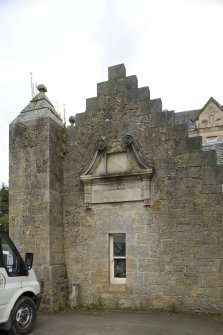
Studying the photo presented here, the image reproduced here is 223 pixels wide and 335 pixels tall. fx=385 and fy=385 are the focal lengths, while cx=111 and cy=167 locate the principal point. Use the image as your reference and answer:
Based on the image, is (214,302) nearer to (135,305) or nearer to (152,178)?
(135,305)

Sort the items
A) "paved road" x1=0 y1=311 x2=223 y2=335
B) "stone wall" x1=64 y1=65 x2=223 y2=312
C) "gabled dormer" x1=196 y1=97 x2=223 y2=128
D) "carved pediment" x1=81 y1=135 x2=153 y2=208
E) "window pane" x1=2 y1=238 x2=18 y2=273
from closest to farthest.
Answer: "window pane" x1=2 y1=238 x2=18 y2=273
"paved road" x1=0 y1=311 x2=223 y2=335
"stone wall" x1=64 y1=65 x2=223 y2=312
"carved pediment" x1=81 y1=135 x2=153 y2=208
"gabled dormer" x1=196 y1=97 x2=223 y2=128

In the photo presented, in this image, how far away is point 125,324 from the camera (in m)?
7.42

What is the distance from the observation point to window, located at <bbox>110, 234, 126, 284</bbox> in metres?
9.15

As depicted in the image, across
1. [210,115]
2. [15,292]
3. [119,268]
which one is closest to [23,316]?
[15,292]

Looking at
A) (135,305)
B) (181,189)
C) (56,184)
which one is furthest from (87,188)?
(135,305)

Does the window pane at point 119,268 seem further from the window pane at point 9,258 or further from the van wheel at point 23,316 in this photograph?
the window pane at point 9,258

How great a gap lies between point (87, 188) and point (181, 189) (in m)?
2.34

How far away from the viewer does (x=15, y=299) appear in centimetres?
668

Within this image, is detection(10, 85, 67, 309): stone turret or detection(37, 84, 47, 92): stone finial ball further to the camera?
detection(37, 84, 47, 92): stone finial ball

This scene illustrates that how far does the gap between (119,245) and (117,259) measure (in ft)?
1.10

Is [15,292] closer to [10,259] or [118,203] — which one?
[10,259]

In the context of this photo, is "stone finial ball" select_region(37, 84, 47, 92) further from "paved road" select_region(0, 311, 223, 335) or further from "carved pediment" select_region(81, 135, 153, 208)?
"paved road" select_region(0, 311, 223, 335)

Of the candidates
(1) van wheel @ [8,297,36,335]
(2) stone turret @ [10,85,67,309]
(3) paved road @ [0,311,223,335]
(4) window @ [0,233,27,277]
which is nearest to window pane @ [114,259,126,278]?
(3) paved road @ [0,311,223,335]

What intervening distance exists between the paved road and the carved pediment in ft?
8.31
